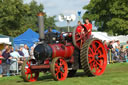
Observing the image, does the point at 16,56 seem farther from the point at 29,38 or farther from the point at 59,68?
the point at 29,38

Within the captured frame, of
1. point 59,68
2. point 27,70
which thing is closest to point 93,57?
point 59,68

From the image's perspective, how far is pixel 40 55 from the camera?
10.8 meters

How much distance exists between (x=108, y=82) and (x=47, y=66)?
2223 mm

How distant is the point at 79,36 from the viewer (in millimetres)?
11867

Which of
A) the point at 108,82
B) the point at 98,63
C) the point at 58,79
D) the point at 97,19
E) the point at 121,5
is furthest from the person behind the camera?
the point at 97,19

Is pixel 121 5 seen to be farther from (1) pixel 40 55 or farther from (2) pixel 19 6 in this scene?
(1) pixel 40 55

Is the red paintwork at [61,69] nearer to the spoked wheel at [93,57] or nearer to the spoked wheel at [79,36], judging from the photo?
the spoked wheel at [93,57]

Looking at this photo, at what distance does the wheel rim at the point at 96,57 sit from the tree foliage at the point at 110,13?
3365 cm

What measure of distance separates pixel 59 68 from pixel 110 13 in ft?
140

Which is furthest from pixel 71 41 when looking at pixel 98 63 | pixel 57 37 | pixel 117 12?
pixel 117 12

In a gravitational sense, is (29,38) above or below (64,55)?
above

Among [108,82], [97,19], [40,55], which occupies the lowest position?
[108,82]

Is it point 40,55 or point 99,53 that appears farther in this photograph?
point 99,53

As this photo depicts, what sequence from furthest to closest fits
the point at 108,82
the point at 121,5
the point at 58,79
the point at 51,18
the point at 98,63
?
the point at 51,18 → the point at 121,5 → the point at 98,63 → the point at 58,79 → the point at 108,82
